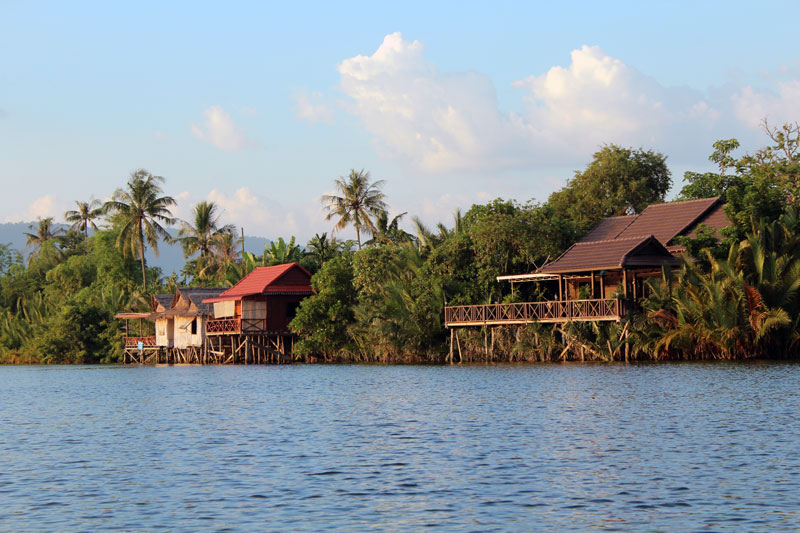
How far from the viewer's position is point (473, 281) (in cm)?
4700

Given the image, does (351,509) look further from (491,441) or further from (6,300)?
(6,300)

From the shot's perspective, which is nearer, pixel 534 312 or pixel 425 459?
pixel 425 459

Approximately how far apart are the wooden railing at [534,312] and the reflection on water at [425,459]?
9465 mm

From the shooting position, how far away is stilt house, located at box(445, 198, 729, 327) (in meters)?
39.1

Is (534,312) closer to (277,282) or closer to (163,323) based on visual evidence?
(277,282)

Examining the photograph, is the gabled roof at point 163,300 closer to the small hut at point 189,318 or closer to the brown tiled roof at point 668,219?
the small hut at point 189,318

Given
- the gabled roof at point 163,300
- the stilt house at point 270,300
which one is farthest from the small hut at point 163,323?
the stilt house at point 270,300

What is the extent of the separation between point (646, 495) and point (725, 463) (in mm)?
2630

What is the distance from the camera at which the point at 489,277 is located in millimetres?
46312

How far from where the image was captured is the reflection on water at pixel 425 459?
11.5 metres

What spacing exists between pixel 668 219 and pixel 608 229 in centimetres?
365

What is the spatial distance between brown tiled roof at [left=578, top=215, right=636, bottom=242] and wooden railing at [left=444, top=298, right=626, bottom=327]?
718 cm

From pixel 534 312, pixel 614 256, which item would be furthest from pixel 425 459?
pixel 534 312

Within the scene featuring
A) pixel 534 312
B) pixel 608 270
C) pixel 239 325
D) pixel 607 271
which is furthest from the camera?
pixel 239 325
